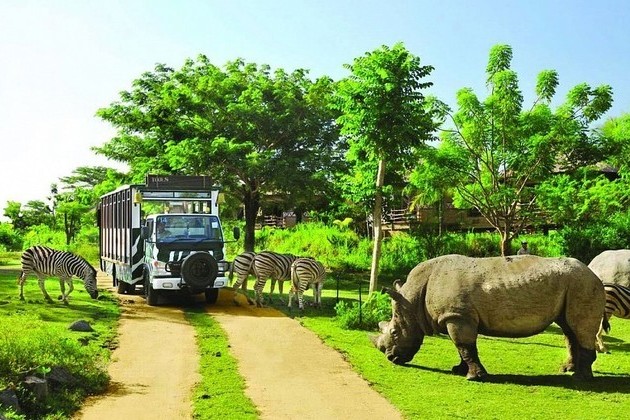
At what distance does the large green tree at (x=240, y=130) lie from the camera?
28.3 m

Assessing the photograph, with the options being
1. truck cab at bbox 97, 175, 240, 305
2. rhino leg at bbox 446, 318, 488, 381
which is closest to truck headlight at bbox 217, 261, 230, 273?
truck cab at bbox 97, 175, 240, 305

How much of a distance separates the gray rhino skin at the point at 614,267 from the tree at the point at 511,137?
885cm

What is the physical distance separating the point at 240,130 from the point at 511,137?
37.0 feet

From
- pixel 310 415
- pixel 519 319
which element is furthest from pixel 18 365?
pixel 519 319

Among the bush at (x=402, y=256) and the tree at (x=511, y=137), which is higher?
the tree at (x=511, y=137)

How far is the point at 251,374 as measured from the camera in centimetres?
1127

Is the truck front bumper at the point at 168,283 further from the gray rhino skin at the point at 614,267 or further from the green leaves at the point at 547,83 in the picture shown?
the green leaves at the point at 547,83

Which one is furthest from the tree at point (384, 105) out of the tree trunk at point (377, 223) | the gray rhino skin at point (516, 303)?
the gray rhino skin at point (516, 303)

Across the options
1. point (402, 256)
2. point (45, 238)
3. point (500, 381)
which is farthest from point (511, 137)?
point (45, 238)

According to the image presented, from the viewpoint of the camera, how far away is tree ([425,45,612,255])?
86.1ft

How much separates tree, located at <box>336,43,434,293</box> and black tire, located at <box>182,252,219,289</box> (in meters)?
4.36

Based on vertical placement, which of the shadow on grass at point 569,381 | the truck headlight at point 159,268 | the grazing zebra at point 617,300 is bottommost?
the shadow on grass at point 569,381

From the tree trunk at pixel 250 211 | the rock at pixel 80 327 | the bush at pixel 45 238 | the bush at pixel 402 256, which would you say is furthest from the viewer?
the bush at pixel 45 238

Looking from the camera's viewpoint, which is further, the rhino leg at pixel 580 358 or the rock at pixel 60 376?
the rhino leg at pixel 580 358
